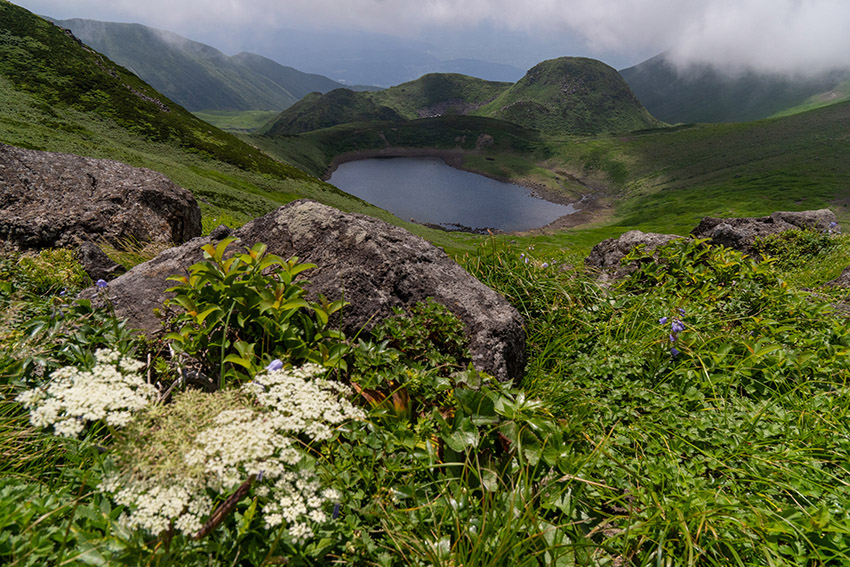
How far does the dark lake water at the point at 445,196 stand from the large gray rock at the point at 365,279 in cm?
9549

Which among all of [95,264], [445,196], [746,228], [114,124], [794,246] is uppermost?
[114,124]

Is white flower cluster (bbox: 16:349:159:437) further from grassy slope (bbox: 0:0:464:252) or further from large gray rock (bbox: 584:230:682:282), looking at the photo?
grassy slope (bbox: 0:0:464:252)

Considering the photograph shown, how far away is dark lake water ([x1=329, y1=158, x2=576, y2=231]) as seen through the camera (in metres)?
108

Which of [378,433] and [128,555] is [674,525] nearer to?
[378,433]

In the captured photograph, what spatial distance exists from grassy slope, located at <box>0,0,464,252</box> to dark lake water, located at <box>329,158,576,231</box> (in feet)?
136

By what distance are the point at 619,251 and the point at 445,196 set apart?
122m

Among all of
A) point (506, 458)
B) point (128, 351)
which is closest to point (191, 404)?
point (128, 351)

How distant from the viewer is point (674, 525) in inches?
92.3

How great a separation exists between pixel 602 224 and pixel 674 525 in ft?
392

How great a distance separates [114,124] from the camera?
195ft

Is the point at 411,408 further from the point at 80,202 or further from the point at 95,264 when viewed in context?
the point at 80,202

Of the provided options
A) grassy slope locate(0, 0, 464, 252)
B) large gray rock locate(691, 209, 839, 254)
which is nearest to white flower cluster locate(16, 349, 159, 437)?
large gray rock locate(691, 209, 839, 254)

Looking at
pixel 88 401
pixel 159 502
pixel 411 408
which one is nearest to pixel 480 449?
pixel 411 408

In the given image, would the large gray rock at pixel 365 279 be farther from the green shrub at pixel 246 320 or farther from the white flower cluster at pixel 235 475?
the white flower cluster at pixel 235 475
